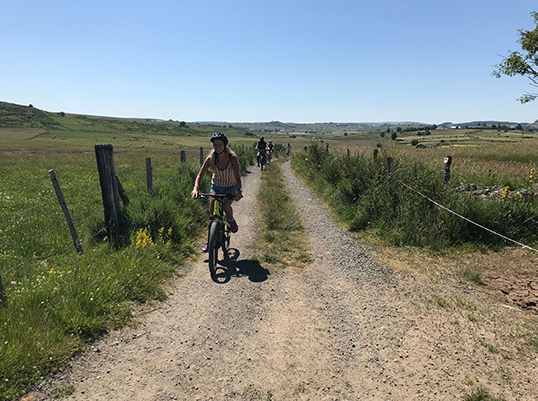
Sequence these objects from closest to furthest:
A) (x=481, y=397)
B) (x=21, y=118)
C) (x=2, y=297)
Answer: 1. (x=481, y=397)
2. (x=2, y=297)
3. (x=21, y=118)

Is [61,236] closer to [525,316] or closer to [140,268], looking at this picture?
[140,268]

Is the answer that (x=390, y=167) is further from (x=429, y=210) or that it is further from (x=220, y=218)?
(x=220, y=218)

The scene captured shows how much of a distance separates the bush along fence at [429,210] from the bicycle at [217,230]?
3711mm

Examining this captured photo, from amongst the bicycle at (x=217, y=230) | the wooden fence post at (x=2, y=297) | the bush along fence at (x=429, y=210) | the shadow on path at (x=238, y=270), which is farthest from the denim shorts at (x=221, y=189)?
the bush along fence at (x=429, y=210)

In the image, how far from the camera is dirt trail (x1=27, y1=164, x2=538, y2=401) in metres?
2.87

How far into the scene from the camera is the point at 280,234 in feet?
25.1

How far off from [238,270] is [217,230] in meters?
0.87

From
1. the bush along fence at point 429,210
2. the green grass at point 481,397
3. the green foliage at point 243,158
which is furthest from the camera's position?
the green foliage at point 243,158

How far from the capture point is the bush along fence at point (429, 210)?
6258mm

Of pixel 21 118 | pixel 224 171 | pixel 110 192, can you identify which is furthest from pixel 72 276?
pixel 21 118

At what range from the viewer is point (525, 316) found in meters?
3.91

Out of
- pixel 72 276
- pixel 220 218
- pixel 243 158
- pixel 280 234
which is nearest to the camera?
pixel 72 276

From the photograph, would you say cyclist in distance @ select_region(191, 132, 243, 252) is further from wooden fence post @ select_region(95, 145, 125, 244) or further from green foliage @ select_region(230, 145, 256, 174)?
green foliage @ select_region(230, 145, 256, 174)

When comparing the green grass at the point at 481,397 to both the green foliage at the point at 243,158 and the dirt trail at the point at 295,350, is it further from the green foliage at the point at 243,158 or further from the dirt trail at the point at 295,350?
the green foliage at the point at 243,158
